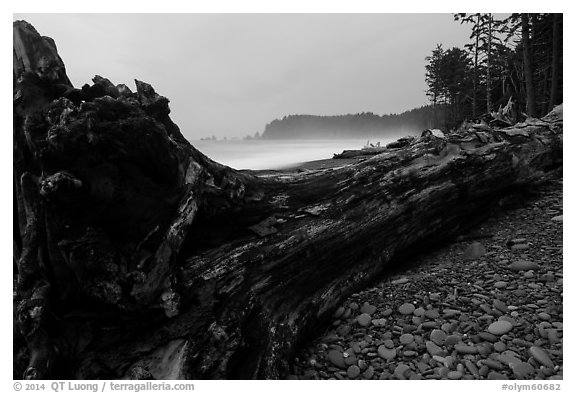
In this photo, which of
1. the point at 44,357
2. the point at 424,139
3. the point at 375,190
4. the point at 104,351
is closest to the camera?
the point at 44,357

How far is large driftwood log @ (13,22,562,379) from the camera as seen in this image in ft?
8.84

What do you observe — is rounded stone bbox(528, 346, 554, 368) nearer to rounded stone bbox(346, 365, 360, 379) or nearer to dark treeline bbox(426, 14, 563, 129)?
rounded stone bbox(346, 365, 360, 379)

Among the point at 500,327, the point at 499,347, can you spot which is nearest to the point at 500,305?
the point at 500,327

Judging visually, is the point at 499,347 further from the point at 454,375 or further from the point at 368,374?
the point at 368,374

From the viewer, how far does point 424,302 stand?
394 centimetres

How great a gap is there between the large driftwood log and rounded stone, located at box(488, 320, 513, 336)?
1860 mm

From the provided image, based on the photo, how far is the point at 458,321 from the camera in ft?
11.7

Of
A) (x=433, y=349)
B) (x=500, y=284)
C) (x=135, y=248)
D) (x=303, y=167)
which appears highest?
(x=303, y=167)

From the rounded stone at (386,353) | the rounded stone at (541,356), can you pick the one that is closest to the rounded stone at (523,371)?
the rounded stone at (541,356)

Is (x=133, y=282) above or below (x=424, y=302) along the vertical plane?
above

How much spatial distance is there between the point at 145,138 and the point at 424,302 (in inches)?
143

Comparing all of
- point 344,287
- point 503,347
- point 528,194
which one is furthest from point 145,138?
point 528,194

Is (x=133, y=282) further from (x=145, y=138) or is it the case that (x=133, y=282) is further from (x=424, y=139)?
(x=424, y=139)

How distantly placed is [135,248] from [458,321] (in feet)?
11.4
